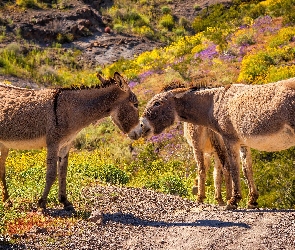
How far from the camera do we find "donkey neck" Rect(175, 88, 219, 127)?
9148mm

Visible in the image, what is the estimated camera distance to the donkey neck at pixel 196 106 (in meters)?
9.15

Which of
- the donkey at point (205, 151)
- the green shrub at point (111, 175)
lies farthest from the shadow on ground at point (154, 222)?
the green shrub at point (111, 175)

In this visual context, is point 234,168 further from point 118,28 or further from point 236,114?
point 118,28

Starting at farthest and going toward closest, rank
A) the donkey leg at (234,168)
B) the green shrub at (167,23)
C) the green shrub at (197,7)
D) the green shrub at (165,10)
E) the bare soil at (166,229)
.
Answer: the green shrub at (197,7)
the green shrub at (165,10)
the green shrub at (167,23)
the donkey leg at (234,168)
the bare soil at (166,229)

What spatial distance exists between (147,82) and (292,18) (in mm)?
8595

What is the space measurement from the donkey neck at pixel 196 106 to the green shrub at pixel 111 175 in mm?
3597

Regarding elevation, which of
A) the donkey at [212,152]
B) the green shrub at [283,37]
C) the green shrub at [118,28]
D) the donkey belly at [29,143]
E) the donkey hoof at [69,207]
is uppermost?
the green shrub at [283,37]

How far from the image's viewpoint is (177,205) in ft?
31.0

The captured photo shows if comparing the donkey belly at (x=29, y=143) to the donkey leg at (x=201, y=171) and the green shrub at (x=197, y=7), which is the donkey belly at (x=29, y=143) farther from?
the green shrub at (x=197, y=7)

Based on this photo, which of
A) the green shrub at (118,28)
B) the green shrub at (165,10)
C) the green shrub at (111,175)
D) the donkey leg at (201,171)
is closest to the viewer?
the donkey leg at (201,171)

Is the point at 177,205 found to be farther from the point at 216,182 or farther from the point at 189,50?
the point at 189,50

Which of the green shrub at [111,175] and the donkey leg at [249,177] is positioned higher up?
the donkey leg at [249,177]

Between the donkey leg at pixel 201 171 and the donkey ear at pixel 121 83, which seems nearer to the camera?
the donkey ear at pixel 121 83

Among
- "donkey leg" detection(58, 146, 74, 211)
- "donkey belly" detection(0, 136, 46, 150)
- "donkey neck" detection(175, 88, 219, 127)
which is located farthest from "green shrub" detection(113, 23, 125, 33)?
"donkey belly" detection(0, 136, 46, 150)
